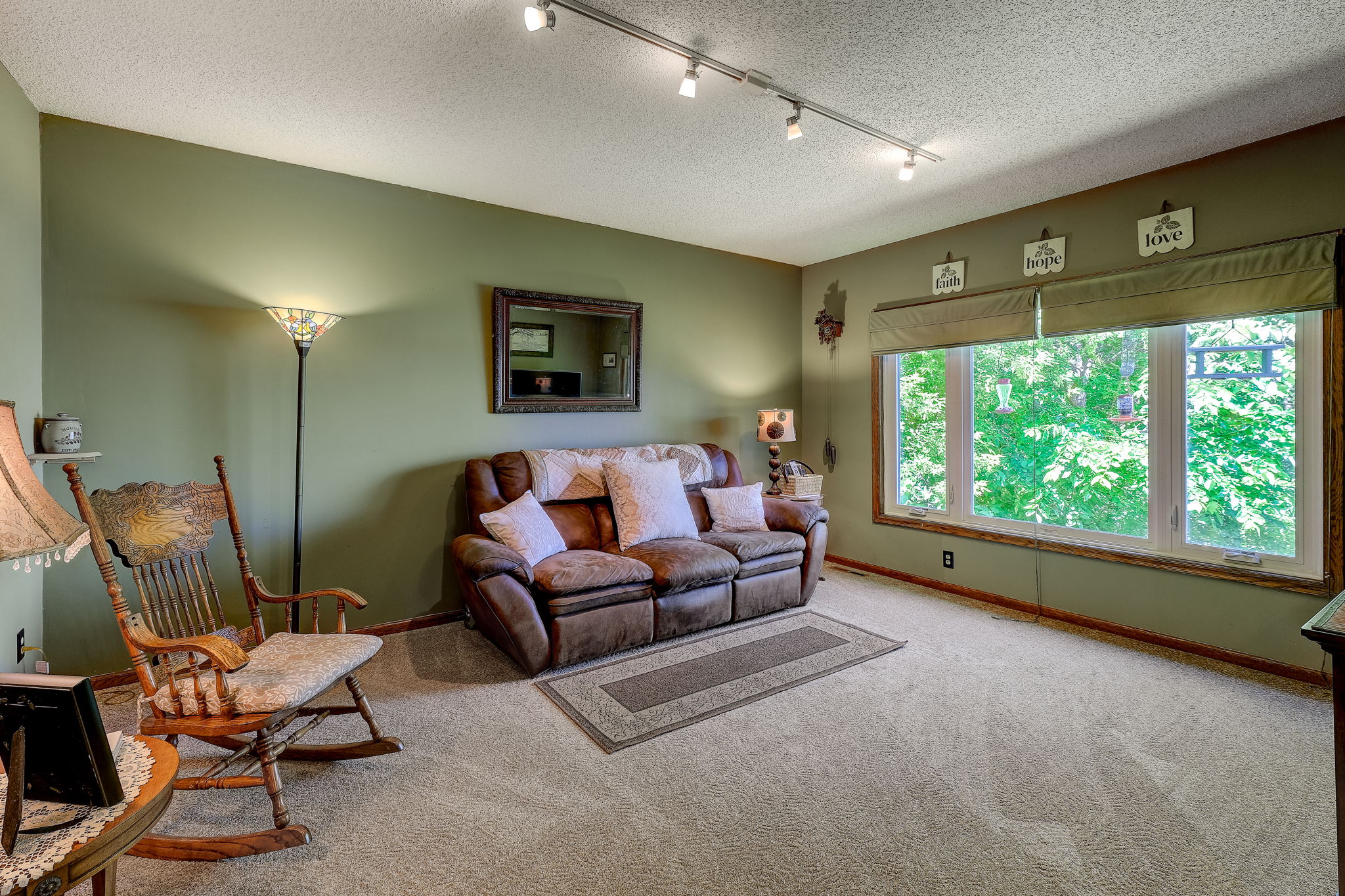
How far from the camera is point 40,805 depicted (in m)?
1.14

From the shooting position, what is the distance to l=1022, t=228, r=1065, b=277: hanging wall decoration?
372 cm

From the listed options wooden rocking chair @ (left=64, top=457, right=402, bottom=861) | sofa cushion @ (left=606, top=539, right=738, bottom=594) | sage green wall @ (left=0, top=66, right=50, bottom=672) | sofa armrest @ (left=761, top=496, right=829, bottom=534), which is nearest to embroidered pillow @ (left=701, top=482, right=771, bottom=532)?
sofa armrest @ (left=761, top=496, right=829, bottom=534)

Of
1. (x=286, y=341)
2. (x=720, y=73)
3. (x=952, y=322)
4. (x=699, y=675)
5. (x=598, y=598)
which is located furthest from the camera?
(x=952, y=322)

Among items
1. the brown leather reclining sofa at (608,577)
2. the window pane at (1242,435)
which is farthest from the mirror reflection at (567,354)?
the window pane at (1242,435)

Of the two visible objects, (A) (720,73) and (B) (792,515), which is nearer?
(A) (720,73)

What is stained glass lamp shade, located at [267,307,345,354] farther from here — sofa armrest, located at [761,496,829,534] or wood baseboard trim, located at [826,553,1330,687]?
wood baseboard trim, located at [826,553,1330,687]

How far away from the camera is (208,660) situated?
1.98 meters

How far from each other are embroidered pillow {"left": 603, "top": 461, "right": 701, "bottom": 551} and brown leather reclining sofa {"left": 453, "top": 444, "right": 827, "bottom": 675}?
0.26 feet

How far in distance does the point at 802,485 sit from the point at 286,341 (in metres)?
3.53

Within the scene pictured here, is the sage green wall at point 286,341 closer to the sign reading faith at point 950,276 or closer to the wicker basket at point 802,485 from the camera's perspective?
the wicker basket at point 802,485

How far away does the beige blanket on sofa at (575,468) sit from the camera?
372 centimetres

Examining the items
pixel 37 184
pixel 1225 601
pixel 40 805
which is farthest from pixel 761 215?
pixel 40 805

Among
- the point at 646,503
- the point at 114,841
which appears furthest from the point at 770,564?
the point at 114,841

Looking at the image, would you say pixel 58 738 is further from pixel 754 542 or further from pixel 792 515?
pixel 792 515
